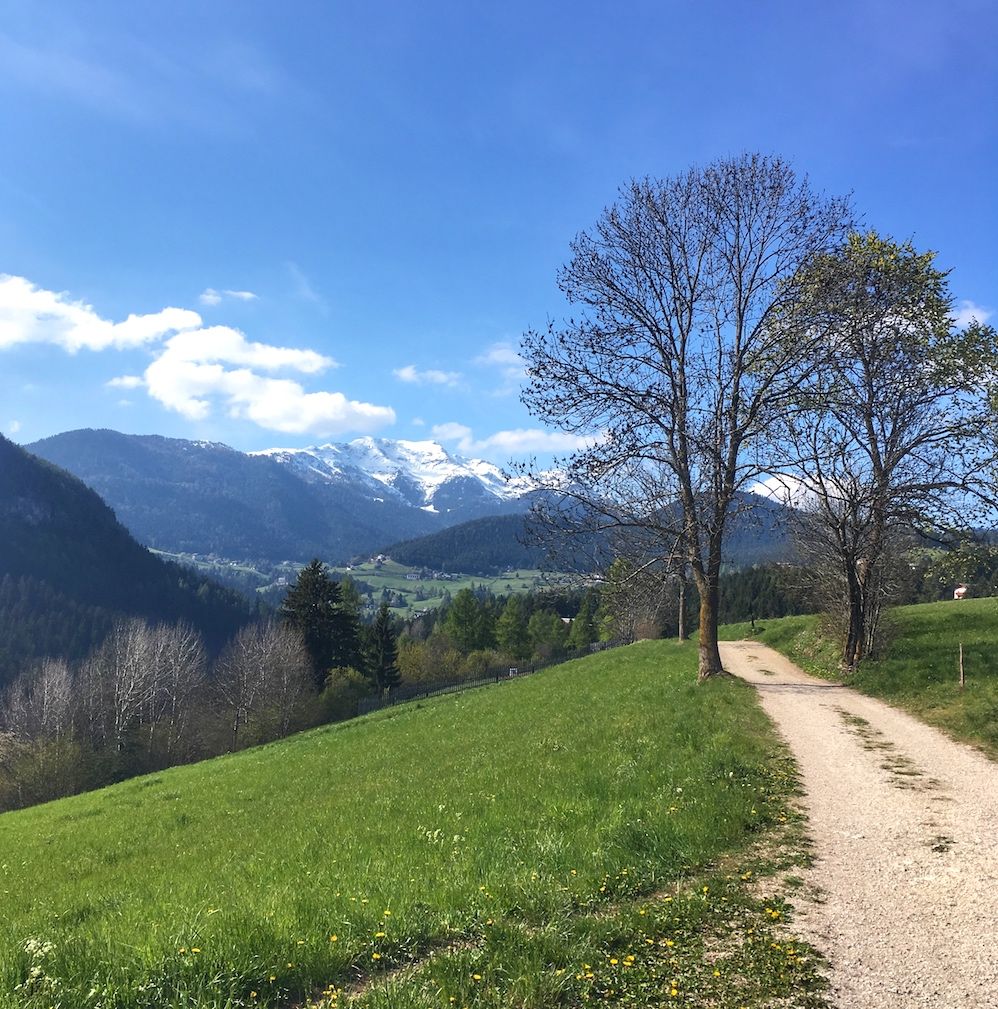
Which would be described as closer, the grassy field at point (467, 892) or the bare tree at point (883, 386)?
the grassy field at point (467, 892)

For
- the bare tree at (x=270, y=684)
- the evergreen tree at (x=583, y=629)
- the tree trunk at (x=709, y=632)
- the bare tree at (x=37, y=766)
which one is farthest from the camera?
the evergreen tree at (x=583, y=629)

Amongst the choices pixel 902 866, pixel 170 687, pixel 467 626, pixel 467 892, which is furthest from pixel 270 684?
pixel 902 866

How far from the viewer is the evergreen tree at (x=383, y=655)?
80.2 m

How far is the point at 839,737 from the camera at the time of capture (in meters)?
14.2

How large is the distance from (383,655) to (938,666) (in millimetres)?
67559

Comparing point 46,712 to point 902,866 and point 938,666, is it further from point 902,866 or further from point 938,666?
point 902,866

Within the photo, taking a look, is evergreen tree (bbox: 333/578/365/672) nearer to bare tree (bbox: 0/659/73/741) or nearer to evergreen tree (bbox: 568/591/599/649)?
bare tree (bbox: 0/659/73/741)

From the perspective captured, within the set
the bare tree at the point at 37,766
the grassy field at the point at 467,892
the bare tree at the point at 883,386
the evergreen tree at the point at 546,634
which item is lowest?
the bare tree at the point at 37,766

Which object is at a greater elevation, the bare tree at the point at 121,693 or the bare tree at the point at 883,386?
the bare tree at the point at 883,386

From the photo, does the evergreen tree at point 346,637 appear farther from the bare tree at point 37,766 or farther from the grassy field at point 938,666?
the grassy field at point 938,666

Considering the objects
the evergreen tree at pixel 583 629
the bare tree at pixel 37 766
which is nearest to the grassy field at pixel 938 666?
the bare tree at pixel 37 766

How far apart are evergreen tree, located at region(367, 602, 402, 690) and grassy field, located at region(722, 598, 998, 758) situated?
55017 mm

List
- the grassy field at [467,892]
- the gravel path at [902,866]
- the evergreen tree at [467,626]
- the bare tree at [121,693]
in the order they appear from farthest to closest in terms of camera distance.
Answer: the evergreen tree at [467,626]
the bare tree at [121,693]
the gravel path at [902,866]
the grassy field at [467,892]

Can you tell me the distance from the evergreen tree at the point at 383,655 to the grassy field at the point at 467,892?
209 ft
